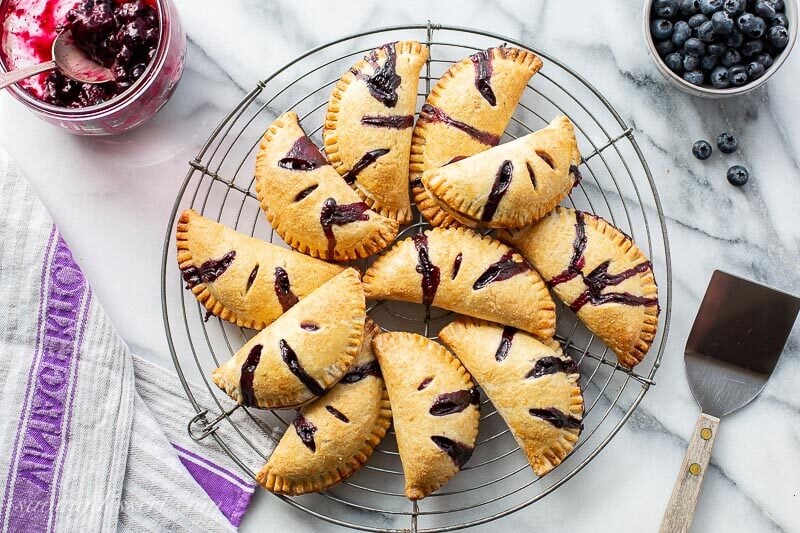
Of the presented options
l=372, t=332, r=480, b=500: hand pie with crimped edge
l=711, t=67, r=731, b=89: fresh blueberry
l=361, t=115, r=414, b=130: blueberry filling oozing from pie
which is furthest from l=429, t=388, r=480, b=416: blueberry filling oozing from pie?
l=711, t=67, r=731, b=89: fresh blueberry

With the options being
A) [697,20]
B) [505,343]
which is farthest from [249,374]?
[697,20]

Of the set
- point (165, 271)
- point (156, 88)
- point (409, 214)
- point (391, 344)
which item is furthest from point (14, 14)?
point (391, 344)

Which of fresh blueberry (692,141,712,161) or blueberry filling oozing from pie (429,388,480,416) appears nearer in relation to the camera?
blueberry filling oozing from pie (429,388,480,416)

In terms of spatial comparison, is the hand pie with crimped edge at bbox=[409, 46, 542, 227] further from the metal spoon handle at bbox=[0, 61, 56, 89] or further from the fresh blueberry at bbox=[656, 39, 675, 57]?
the metal spoon handle at bbox=[0, 61, 56, 89]

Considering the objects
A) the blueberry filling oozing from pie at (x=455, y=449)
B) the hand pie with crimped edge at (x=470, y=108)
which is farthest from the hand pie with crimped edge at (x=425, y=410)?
A: the hand pie with crimped edge at (x=470, y=108)

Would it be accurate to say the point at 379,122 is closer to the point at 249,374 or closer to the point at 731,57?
the point at 249,374

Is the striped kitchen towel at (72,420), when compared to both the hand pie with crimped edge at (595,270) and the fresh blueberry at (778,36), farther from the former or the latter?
the fresh blueberry at (778,36)
